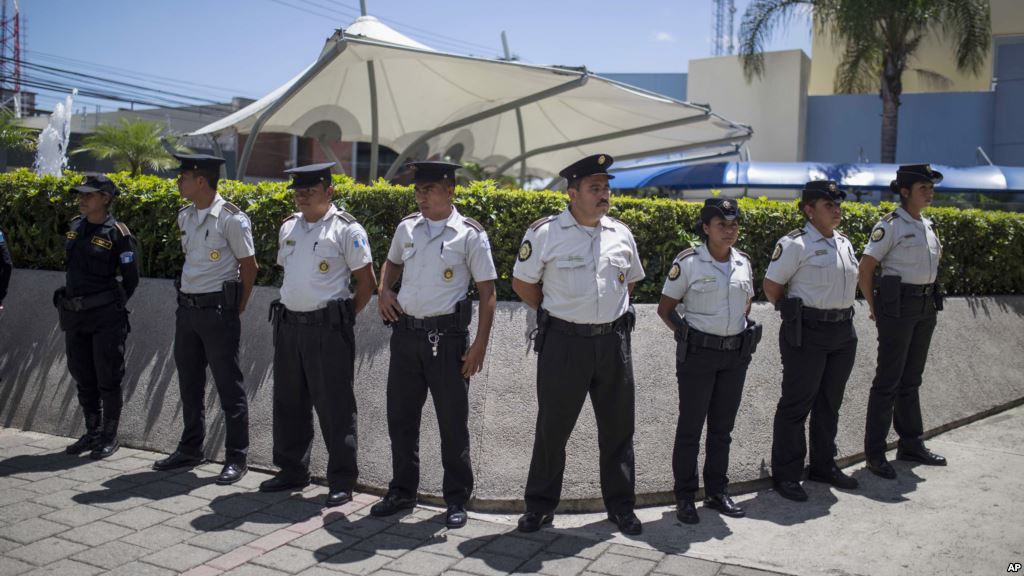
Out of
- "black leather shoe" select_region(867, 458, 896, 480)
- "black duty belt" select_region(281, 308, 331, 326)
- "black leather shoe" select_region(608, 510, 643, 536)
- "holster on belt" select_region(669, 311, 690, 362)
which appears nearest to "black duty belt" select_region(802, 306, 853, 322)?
"holster on belt" select_region(669, 311, 690, 362)

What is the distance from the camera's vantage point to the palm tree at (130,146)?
69.0 feet

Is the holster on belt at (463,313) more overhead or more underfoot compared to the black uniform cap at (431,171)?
more underfoot

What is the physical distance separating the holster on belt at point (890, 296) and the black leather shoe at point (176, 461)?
4785 millimetres

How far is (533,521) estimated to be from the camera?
15.0 ft

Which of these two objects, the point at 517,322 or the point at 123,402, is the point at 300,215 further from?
the point at 123,402

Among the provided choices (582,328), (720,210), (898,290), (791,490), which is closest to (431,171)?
(582,328)

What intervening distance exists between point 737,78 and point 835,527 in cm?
1905

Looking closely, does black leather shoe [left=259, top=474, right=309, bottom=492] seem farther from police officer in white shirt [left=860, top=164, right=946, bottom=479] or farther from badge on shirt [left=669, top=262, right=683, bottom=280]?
police officer in white shirt [left=860, top=164, right=946, bottom=479]

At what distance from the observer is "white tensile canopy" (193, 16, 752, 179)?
463 inches

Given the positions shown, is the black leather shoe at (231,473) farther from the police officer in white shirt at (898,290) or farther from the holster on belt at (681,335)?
the police officer in white shirt at (898,290)

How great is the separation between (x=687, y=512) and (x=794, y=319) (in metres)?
1.38

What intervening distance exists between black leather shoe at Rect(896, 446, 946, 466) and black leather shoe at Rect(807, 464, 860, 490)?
796mm

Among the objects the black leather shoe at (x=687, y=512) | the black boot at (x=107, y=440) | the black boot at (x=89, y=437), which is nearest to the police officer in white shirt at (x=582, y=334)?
the black leather shoe at (x=687, y=512)

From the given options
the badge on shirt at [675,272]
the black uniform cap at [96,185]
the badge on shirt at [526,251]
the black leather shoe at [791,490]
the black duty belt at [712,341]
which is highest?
the black uniform cap at [96,185]
